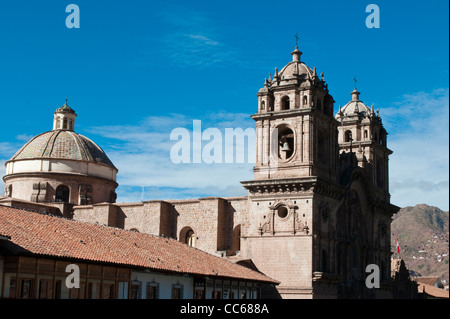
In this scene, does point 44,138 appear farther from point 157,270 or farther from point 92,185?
point 157,270

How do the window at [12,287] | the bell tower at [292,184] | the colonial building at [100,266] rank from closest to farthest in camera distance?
the window at [12,287], the colonial building at [100,266], the bell tower at [292,184]

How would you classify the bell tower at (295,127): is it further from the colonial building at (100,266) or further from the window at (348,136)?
the window at (348,136)

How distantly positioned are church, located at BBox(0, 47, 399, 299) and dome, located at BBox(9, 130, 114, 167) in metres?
0.10

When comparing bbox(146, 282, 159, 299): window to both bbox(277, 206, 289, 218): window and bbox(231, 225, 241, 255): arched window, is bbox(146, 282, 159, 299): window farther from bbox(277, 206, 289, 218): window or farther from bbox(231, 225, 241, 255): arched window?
bbox(231, 225, 241, 255): arched window

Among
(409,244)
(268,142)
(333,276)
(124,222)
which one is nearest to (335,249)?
(333,276)

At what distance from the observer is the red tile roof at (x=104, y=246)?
31.5 metres

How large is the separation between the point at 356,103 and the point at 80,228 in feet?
116

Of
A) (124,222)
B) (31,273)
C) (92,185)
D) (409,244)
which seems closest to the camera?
(31,273)

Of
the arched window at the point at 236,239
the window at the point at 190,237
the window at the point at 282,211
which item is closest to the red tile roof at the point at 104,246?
the window at the point at 282,211

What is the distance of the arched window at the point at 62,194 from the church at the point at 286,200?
0.09 m

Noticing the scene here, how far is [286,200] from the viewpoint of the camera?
167 ft

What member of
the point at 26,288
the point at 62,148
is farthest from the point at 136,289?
the point at 62,148
